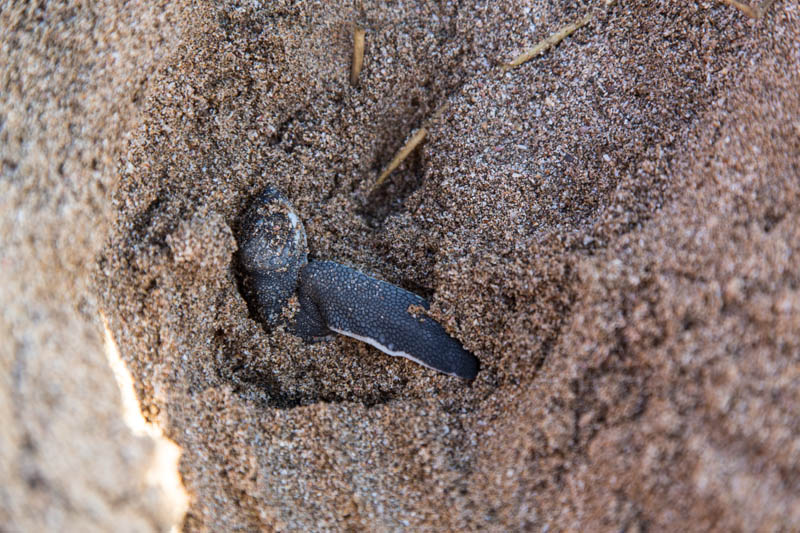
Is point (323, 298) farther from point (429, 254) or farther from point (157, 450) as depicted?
point (157, 450)

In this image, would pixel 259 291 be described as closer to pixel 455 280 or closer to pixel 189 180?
pixel 189 180

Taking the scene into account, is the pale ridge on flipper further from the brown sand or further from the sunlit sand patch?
the sunlit sand patch

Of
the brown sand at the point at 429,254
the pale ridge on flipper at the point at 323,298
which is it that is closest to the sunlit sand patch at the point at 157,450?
the brown sand at the point at 429,254

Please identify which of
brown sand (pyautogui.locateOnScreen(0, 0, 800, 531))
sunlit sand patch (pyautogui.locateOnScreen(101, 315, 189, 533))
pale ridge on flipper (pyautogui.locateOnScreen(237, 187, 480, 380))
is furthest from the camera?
pale ridge on flipper (pyautogui.locateOnScreen(237, 187, 480, 380))

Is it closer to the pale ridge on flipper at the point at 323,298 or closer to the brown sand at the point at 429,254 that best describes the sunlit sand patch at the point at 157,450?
the brown sand at the point at 429,254

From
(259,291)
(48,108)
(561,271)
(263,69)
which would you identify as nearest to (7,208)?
(48,108)

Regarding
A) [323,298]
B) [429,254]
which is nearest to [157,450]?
[323,298]

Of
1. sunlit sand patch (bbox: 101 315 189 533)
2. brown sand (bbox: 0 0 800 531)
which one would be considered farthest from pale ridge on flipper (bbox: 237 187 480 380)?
sunlit sand patch (bbox: 101 315 189 533)

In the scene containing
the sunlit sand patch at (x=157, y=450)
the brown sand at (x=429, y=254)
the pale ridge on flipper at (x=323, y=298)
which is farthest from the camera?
the pale ridge on flipper at (x=323, y=298)
